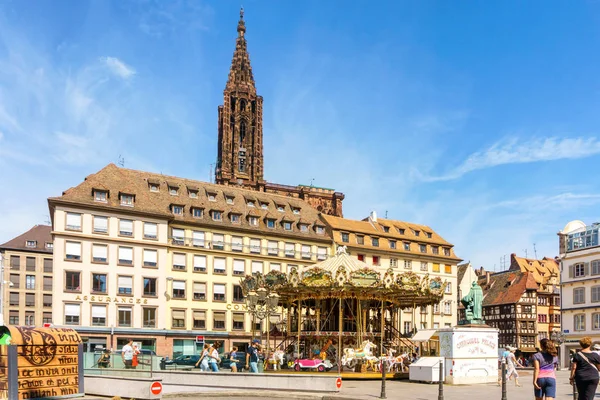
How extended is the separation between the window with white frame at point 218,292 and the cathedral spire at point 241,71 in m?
56.0

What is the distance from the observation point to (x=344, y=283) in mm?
33625

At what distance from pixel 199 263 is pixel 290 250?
9510 millimetres

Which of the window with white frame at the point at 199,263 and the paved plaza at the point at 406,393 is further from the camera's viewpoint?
the window with white frame at the point at 199,263

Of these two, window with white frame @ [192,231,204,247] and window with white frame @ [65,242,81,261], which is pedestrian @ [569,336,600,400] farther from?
window with white frame @ [192,231,204,247]

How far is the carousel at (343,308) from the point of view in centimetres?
3372

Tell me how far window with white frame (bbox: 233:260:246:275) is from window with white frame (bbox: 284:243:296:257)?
4678 mm

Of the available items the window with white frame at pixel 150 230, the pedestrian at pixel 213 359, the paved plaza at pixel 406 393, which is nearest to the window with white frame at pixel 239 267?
the window with white frame at pixel 150 230

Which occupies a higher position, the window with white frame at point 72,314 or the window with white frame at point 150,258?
the window with white frame at point 150,258

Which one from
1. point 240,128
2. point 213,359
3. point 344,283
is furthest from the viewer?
point 240,128

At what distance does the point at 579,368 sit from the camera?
13664mm

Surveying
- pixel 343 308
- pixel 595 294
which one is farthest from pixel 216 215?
pixel 595 294

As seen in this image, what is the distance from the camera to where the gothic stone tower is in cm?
10831

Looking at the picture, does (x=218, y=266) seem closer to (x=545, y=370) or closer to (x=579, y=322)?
(x=579, y=322)

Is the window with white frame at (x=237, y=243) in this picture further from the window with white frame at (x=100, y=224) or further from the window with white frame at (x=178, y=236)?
the window with white frame at (x=100, y=224)
